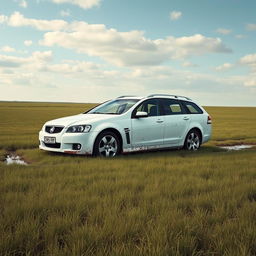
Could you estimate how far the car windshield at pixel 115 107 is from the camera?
10.2 meters

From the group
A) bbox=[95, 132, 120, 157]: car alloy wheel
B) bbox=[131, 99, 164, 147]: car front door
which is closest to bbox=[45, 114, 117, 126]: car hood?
bbox=[95, 132, 120, 157]: car alloy wheel

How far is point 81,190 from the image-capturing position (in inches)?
205

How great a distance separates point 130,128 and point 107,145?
32.3 inches

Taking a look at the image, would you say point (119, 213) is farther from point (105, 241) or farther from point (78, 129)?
point (78, 129)

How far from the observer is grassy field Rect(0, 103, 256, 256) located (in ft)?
10.6

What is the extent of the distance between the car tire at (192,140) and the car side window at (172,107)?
0.79m

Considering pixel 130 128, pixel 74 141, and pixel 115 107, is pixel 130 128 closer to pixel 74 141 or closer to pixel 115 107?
pixel 115 107

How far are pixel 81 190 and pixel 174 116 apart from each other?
20.5 ft

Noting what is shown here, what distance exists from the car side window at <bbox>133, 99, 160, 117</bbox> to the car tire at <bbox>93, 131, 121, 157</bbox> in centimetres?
132

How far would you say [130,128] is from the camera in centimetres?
977

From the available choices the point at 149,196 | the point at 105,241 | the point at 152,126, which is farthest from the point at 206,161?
the point at 105,241

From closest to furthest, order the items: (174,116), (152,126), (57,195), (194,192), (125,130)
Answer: (57,195), (194,192), (125,130), (152,126), (174,116)

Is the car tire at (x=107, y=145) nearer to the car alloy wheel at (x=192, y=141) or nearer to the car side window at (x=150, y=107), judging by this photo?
the car side window at (x=150, y=107)

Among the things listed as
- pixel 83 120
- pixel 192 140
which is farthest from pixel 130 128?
pixel 192 140
